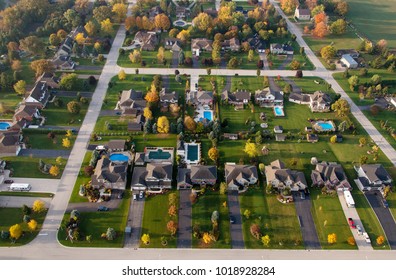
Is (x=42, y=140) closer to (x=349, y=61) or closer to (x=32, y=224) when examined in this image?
(x=32, y=224)

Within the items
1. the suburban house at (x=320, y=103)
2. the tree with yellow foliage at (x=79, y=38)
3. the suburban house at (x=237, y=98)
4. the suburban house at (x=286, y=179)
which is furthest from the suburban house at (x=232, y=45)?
the suburban house at (x=286, y=179)

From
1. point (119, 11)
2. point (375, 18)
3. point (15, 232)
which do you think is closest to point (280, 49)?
point (375, 18)

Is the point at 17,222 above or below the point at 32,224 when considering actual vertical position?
below

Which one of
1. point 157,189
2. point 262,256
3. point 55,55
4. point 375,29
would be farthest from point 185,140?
point 375,29

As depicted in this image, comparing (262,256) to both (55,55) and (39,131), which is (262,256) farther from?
(55,55)

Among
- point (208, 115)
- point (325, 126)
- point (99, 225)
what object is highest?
point (208, 115)

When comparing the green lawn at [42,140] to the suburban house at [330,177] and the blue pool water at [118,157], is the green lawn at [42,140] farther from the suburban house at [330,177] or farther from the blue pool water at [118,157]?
the suburban house at [330,177]
